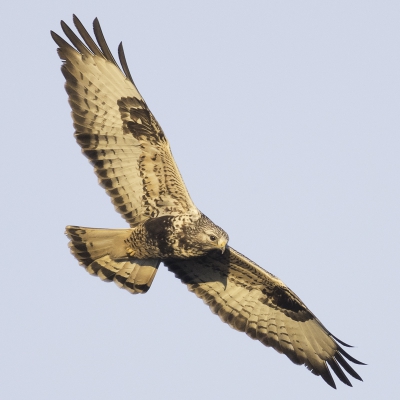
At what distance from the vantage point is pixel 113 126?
35.9 ft

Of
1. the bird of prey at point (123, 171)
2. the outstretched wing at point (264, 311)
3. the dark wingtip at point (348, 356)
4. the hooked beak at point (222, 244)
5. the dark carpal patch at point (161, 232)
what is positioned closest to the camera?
the hooked beak at point (222, 244)

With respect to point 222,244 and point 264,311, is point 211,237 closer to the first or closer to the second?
point 222,244

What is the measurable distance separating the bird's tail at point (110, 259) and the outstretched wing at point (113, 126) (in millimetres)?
450

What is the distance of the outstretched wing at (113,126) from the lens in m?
10.8

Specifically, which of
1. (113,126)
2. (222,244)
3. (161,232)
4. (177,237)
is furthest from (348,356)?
(113,126)

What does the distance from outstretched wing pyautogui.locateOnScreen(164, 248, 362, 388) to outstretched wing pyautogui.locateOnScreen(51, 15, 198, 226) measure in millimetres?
1122

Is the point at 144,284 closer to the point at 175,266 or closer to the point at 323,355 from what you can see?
the point at 175,266

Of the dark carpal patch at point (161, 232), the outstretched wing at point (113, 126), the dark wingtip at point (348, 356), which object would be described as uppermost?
the outstretched wing at point (113, 126)

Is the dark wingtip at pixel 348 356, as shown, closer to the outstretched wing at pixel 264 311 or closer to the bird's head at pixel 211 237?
the outstretched wing at pixel 264 311

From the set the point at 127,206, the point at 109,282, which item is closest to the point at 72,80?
the point at 127,206

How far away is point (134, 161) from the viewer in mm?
10922

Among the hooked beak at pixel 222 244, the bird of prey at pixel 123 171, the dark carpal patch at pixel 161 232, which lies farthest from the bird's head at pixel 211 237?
the dark carpal patch at pixel 161 232

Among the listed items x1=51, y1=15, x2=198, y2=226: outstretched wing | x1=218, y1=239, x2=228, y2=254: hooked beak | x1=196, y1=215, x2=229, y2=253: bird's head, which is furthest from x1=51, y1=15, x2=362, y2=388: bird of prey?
x1=218, y1=239, x2=228, y2=254: hooked beak

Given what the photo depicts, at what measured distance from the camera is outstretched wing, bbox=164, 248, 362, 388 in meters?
11.4
